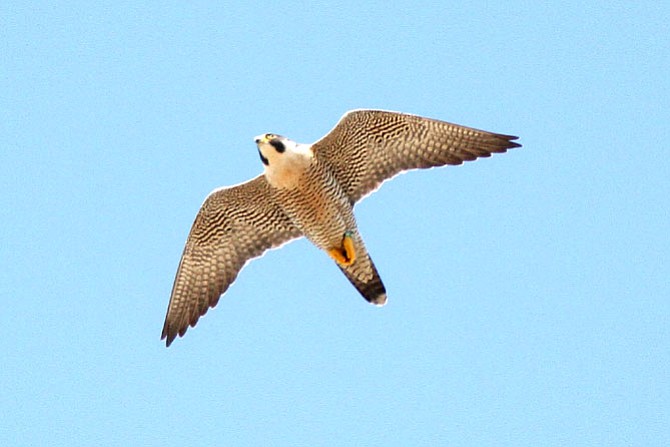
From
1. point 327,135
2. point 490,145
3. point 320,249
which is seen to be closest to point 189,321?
point 320,249

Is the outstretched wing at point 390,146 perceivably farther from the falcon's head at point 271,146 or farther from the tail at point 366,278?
the tail at point 366,278

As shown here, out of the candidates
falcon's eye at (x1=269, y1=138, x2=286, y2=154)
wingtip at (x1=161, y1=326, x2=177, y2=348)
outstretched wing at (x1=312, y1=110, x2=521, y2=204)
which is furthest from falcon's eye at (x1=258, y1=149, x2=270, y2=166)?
wingtip at (x1=161, y1=326, x2=177, y2=348)

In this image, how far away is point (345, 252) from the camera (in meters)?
17.0

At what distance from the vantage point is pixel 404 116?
17.0 m

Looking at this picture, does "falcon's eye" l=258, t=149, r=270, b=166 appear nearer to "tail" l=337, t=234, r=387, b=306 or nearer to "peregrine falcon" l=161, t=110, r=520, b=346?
"peregrine falcon" l=161, t=110, r=520, b=346

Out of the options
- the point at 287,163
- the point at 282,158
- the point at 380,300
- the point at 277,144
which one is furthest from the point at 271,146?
the point at 380,300

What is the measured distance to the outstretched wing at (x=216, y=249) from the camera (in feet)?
57.8

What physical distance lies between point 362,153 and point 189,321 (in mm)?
3589

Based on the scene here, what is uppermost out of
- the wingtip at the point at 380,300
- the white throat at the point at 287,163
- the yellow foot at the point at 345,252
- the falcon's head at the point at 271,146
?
the falcon's head at the point at 271,146

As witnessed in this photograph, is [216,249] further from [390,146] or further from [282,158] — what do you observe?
[390,146]

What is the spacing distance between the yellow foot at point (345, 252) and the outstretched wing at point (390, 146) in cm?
58

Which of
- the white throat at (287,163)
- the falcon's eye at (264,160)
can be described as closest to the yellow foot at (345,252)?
the white throat at (287,163)

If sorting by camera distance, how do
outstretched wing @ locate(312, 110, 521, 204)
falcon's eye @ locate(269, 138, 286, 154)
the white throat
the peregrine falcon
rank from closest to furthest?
falcon's eye @ locate(269, 138, 286, 154), the white throat, the peregrine falcon, outstretched wing @ locate(312, 110, 521, 204)

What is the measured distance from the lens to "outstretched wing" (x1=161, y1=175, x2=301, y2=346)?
694 inches
